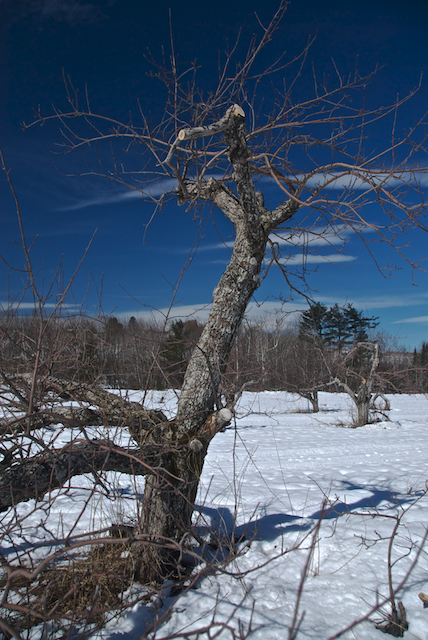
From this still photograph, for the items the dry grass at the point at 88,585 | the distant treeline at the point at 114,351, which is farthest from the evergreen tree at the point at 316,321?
the dry grass at the point at 88,585

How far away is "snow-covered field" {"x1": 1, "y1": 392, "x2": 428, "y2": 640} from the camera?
2127 millimetres

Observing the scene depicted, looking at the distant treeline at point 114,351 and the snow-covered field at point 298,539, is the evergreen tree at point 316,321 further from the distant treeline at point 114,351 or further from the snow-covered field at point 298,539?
the snow-covered field at point 298,539

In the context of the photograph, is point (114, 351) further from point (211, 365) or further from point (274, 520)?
point (274, 520)

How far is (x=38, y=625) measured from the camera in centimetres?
225

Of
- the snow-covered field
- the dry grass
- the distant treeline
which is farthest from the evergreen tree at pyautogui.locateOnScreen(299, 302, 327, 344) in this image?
the dry grass

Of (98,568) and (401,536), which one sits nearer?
(98,568)

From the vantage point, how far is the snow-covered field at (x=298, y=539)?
213 cm

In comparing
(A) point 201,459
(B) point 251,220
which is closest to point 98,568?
(A) point 201,459

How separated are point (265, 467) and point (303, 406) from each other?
43.6 feet

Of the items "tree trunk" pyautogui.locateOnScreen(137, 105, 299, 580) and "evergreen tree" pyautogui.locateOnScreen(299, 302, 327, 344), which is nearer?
"tree trunk" pyautogui.locateOnScreen(137, 105, 299, 580)

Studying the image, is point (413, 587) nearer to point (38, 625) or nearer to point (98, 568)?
point (98, 568)

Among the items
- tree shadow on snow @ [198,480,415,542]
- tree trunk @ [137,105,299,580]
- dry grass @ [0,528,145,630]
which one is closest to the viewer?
dry grass @ [0,528,145,630]

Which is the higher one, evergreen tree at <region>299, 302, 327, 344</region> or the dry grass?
evergreen tree at <region>299, 302, 327, 344</region>

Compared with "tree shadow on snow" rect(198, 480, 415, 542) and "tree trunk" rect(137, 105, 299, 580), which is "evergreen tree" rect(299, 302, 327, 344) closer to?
"tree trunk" rect(137, 105, 299, 580)
